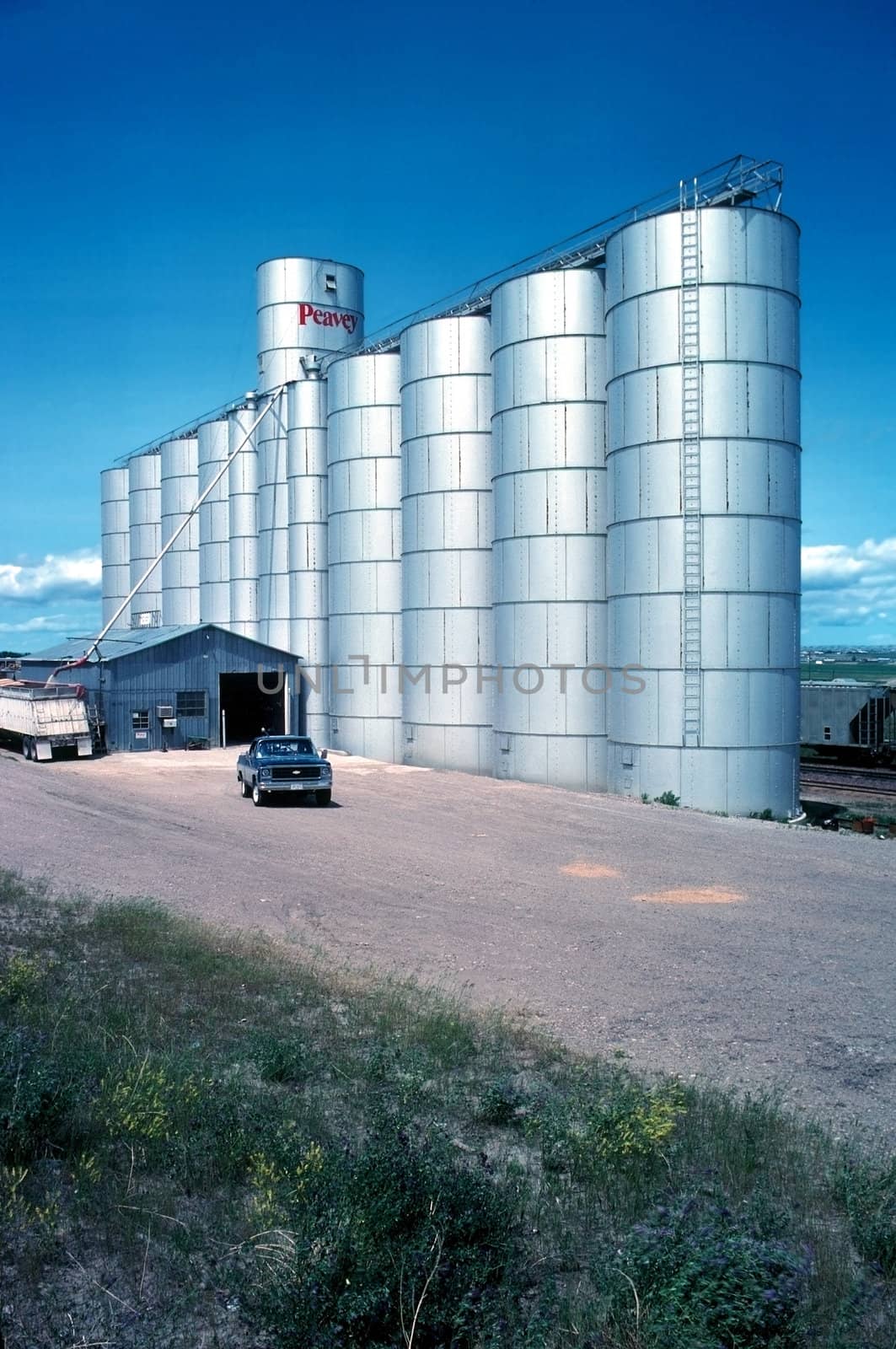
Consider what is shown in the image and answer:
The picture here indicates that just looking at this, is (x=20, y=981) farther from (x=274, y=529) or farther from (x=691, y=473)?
(x=274, y=529)

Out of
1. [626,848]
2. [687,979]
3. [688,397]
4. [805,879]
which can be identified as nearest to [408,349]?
[688,397]

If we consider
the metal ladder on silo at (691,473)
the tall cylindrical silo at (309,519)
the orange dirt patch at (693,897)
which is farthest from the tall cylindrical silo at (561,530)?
the tall cylindrical silo at (309,519)

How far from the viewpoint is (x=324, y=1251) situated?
18.7 feet

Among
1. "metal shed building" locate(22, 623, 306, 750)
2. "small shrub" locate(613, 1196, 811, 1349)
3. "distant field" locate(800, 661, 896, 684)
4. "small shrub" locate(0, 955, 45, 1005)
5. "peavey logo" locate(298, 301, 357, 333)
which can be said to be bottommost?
"small shrub" locate(613, 1196, 811, 1349)

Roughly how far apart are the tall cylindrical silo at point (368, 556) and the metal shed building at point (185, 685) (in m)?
4.51

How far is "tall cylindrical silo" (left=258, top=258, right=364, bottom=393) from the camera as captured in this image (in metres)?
55.7

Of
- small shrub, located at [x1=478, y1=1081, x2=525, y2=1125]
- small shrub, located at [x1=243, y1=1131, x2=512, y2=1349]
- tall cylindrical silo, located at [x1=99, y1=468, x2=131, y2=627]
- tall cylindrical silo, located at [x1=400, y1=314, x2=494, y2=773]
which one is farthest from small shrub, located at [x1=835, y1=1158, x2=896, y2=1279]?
tall cylindrical silo, located at [x1=99, y1=468, x2=131, y2=627]

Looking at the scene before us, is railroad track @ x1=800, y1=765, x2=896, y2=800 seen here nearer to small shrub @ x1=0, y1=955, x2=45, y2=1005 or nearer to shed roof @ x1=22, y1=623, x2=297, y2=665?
shed roof @ x1=22, y1=623, x2=297, y2=665

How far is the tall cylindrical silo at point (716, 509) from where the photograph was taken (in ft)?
102

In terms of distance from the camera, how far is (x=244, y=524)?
194ft

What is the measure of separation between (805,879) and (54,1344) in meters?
17.7

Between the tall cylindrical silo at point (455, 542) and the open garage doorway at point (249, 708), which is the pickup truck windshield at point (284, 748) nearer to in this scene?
the tall cylindrical silo at point (455, 542)

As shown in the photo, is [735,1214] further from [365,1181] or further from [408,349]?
[408,349]

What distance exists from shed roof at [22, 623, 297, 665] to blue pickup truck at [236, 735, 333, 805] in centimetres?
1689
